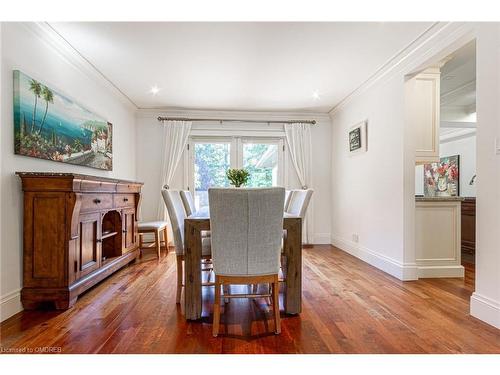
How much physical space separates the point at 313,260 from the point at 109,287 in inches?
101

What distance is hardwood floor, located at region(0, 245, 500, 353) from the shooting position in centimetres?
165

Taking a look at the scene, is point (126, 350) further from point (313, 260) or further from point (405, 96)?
point (405, 96)

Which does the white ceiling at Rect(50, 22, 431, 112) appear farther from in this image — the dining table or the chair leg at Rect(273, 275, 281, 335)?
the chair leg at Rect(273, 275, 281, 335)

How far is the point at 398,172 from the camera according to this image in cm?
307

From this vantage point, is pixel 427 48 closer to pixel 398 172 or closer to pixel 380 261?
pixel 398 172

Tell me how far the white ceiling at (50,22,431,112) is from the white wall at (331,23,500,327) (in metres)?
0.26

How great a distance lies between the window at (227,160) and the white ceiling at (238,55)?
37.8 inches

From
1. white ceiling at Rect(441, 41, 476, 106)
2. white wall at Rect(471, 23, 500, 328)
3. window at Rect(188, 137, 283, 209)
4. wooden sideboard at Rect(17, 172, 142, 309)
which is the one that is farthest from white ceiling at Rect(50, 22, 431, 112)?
wooden sideboard at Rect(17, 172, 142, 309)

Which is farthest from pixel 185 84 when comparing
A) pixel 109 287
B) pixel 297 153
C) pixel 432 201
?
pixel 432 201

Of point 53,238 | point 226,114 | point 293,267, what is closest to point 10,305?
point 53,238

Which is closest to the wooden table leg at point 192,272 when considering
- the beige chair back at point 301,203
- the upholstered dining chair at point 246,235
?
the upholstered dining chair at point 246,235

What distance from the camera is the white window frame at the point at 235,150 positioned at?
4918 millimetres

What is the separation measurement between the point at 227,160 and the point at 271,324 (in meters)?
3.45

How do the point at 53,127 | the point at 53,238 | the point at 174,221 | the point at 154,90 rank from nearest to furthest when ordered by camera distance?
the point at 53,238
the point at 174,221
the point at 53,127
the point at 154,90
